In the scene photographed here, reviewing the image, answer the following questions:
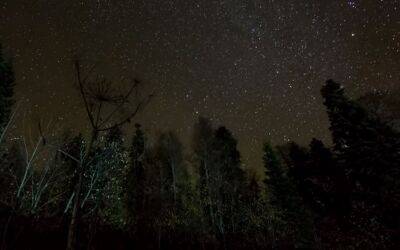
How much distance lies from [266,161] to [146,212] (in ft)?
49.7


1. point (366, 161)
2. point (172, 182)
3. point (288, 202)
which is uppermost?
point (172, 182)

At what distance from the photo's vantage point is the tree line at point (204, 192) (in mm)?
15359

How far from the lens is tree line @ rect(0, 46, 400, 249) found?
15.4 m

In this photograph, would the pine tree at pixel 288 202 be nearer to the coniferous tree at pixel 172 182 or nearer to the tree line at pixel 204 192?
the tree line at pixel 204 192

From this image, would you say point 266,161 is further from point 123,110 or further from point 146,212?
point 123,110

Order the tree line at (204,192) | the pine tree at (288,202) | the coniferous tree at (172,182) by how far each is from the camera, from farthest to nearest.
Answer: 1. the pine tree at (288,202)
2. the coniferous tree at (172,182)
3. the tree line at (204,192)

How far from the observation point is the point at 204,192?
3011 centimetres

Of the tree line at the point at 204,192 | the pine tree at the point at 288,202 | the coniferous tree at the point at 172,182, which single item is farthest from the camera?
the pine tree at the point at 288,202

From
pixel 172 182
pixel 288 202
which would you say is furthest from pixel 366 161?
pixel 172 182

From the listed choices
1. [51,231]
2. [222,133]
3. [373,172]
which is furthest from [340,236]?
[222,133]

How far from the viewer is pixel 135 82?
10727 millimetres

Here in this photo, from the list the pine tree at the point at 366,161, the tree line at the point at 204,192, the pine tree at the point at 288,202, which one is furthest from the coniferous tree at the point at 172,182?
the pine tree at the point at 366,161

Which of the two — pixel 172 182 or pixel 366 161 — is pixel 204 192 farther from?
pixel 366 161

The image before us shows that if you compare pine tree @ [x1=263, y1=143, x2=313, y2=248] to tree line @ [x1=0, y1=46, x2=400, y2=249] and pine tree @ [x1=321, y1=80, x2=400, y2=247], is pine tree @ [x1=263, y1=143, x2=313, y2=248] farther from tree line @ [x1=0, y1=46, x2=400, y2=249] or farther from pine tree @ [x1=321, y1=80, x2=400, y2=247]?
pine tree @ [x1=321, y1=80, x2=400, y2=247]
